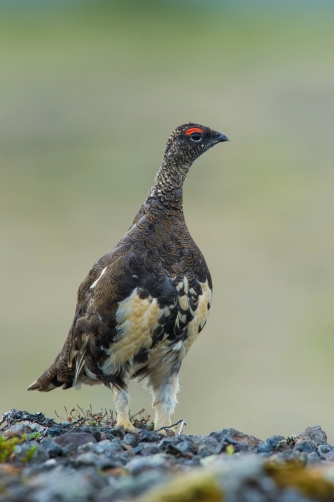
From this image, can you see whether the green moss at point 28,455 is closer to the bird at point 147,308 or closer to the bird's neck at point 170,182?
the bird at point 147,308

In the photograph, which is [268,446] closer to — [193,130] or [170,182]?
[170,182]

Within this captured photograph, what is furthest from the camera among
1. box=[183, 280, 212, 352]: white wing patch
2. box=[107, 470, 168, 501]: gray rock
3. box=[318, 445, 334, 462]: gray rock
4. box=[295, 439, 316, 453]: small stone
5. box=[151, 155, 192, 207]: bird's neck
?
box=[151, 155, 192, 207]: bird's neck

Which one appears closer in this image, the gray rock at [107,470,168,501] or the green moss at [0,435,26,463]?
the gray rock at [107,470,168,501]

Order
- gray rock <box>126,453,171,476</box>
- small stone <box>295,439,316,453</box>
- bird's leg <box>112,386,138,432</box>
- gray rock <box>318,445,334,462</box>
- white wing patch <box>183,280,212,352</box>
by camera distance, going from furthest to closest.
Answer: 1. white wing patch <box>183,280,212,352</box>
2. bird's leg <box>112,386,138,432</box>
3. small stone <box>295,439,316,453</box>
4. gray rock <box>318,445,334,462</box>
5. gray rock <box>126,453,171,476</box>

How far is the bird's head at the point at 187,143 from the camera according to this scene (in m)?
9.02

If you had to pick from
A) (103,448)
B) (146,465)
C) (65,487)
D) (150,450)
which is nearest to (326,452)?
(150,450)

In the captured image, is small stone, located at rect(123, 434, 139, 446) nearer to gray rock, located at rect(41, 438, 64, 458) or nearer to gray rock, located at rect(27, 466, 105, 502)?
gray rock, located at rect(41, 438, 64, 458)

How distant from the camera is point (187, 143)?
9.04 metres

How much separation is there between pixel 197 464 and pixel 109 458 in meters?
0.54

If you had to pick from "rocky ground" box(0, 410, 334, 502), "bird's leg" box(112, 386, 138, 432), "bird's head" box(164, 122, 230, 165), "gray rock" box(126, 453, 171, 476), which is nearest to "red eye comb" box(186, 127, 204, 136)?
"bird's head" box(164, 122, 230, 165)

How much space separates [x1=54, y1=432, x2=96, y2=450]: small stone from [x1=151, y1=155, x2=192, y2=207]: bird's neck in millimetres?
3514

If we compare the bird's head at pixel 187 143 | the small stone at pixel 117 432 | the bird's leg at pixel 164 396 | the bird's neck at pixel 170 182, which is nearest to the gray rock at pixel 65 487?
the small stone at pixel 117 432

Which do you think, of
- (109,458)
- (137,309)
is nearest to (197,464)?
(109,458)

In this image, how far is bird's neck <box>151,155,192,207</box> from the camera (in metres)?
8.77
